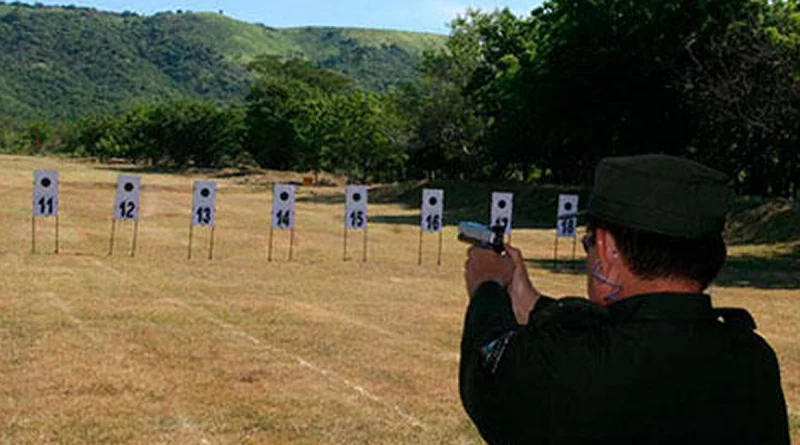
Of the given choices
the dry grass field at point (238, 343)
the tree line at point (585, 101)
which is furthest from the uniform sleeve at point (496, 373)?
the tree line at point (585, 101)

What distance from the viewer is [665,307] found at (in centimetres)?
199

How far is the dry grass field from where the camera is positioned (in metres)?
8.17

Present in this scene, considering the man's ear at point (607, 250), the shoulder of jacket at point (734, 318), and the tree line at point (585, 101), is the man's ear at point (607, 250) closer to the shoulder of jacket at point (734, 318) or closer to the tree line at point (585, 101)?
the shoulder of jacket at point (734, 318)

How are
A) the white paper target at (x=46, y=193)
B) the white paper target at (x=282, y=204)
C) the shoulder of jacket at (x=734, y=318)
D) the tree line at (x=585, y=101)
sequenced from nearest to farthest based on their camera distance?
1. the shoulder of jacket at (x=734, y=318)
2. the white paper target at (x=46, y=193)
3. the white paper target at (x=282, y=204)
4. the tree line at (x=585, y=101)

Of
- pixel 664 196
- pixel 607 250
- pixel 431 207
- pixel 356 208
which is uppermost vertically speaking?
pixel 664 196

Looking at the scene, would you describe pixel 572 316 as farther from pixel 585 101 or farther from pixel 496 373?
pixel 585 101

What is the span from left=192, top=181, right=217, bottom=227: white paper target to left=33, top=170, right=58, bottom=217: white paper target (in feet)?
9.27

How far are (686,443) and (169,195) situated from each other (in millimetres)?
49529

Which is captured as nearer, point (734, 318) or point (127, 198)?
point (734, 318)

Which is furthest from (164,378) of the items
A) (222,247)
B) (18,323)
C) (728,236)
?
(728,236)

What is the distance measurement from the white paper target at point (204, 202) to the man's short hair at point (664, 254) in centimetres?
2016

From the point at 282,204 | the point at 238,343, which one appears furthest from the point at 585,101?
the point at 238,343

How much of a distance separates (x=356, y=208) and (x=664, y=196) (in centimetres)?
2090

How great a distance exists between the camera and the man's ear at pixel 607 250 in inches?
82.0
